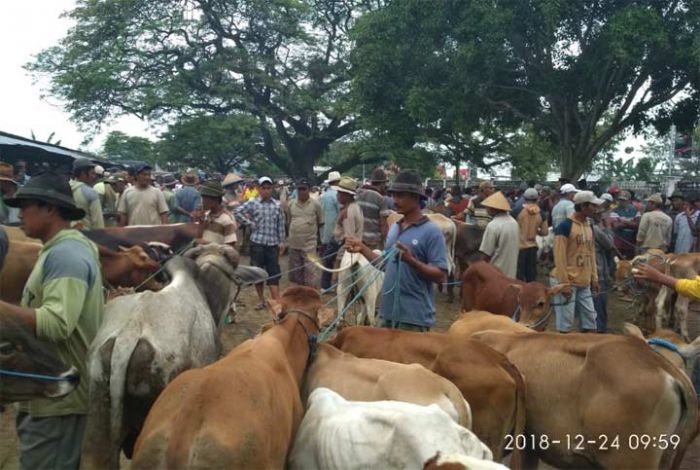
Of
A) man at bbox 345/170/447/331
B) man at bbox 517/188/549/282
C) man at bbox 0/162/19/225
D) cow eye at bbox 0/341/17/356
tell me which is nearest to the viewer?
cow eye at bbox 0/341/17/356

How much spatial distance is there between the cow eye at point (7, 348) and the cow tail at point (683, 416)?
365 cm

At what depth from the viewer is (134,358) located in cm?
401

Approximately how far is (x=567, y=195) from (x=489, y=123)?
9.62 metres

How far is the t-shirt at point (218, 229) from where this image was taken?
788 cm

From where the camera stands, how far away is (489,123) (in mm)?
22469

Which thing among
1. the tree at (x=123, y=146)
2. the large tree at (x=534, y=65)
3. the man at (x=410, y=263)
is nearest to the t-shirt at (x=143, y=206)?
the man at (x=410, y=263)

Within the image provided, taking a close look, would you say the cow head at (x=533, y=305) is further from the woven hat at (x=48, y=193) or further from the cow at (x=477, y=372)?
the woven hat at (x=48, y=193)

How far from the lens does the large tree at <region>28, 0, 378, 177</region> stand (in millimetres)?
31297

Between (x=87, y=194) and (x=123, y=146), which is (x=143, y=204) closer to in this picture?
(x=87, y=194)

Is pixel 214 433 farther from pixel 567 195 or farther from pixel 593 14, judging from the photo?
pixel 593 14

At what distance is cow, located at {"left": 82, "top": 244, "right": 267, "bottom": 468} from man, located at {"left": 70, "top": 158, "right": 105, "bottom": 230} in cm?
410

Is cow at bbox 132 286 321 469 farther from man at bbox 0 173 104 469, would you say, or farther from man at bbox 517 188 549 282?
man at bbox 517 188 549 282

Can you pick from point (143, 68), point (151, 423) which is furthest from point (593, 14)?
point (143, 68)

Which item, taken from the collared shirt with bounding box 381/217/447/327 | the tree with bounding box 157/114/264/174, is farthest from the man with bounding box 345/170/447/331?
the tree with bounding box 157/114/264/174
